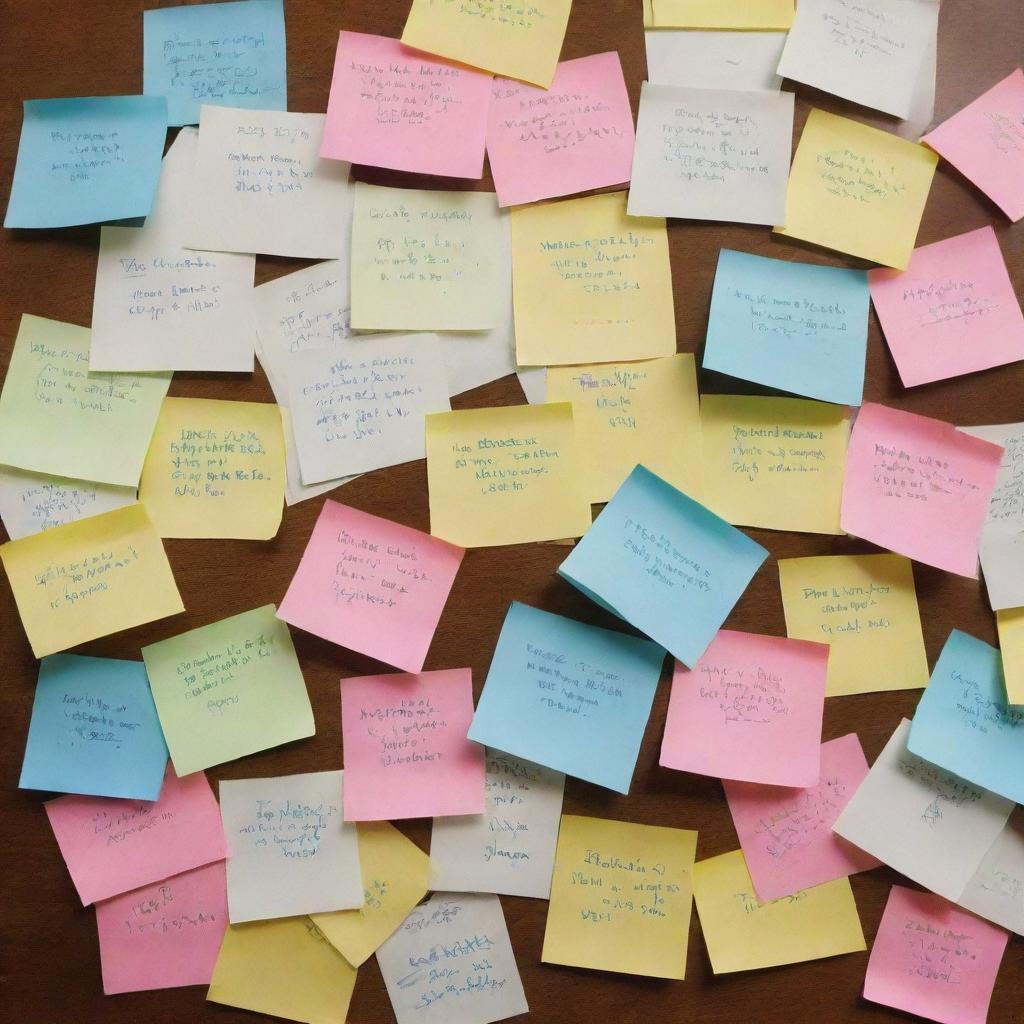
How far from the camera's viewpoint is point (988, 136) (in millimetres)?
915

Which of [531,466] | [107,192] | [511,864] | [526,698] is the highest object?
[107,192]

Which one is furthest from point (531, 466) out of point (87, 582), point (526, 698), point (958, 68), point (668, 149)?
point (958, 68)

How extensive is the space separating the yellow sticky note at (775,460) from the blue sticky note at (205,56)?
53 cm

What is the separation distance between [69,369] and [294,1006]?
0.67 meters

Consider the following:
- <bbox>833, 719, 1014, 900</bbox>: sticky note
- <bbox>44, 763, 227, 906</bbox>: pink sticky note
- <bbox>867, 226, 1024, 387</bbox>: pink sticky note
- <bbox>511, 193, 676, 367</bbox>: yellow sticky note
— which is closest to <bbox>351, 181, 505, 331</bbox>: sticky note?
<bbox>511, 193, 676, 367</bbox>: yellow sticky note

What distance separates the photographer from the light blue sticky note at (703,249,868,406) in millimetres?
897

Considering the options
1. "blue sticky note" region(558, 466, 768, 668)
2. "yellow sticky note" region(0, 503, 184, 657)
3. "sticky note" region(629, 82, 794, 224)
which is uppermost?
"sticky note" region(629, 82, 794, 224)

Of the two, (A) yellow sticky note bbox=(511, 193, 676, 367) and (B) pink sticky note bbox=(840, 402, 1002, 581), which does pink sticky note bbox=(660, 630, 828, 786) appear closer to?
(B) pink sticky note bbox=(840, 402, 1002, 581)

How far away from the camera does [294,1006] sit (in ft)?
3.12

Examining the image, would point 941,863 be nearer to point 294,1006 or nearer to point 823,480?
point 823,480

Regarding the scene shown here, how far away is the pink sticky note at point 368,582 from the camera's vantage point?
0.91m

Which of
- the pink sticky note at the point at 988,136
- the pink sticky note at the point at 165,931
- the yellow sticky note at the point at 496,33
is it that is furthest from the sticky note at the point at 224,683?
the pink sticky note at the point at 988,136

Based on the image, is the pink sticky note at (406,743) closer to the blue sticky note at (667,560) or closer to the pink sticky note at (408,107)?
the blue sticky note at (667,560)

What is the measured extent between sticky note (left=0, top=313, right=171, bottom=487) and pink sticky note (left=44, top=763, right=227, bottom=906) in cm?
31
